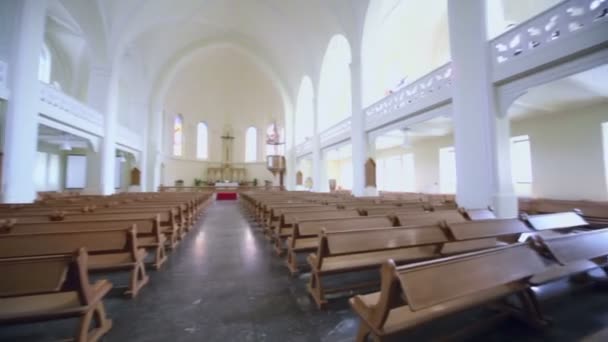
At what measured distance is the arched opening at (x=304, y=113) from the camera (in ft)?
49.5

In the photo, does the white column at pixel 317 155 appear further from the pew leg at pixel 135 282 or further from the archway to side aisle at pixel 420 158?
the pew leg at pixel 135 282

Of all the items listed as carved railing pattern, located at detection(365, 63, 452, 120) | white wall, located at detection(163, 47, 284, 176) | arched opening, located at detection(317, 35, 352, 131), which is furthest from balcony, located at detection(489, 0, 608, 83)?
white wall, located at detection(163, 47, 284, 176)

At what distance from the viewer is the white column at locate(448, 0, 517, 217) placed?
429 cm

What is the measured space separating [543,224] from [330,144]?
9207mm

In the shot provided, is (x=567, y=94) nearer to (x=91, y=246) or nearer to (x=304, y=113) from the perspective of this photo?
(x=91, y=246)

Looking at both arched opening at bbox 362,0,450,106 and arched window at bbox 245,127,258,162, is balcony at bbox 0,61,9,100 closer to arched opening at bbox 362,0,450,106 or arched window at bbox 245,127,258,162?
arched opening at bbox 362,0,450,106

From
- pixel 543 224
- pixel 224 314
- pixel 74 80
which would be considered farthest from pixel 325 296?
pixel 74 80

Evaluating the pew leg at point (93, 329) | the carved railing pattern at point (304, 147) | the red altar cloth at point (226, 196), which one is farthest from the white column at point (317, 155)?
the pew leg at point (93, 329)

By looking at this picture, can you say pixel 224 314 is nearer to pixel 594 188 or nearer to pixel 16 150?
pixel 16 150

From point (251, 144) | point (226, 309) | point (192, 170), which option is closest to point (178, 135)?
point (192, 170)

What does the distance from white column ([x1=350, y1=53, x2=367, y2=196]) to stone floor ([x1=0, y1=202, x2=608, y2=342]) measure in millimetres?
6271

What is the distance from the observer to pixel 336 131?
11.0 metres

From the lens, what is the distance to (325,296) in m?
2.16

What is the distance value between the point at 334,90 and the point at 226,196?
994cm
